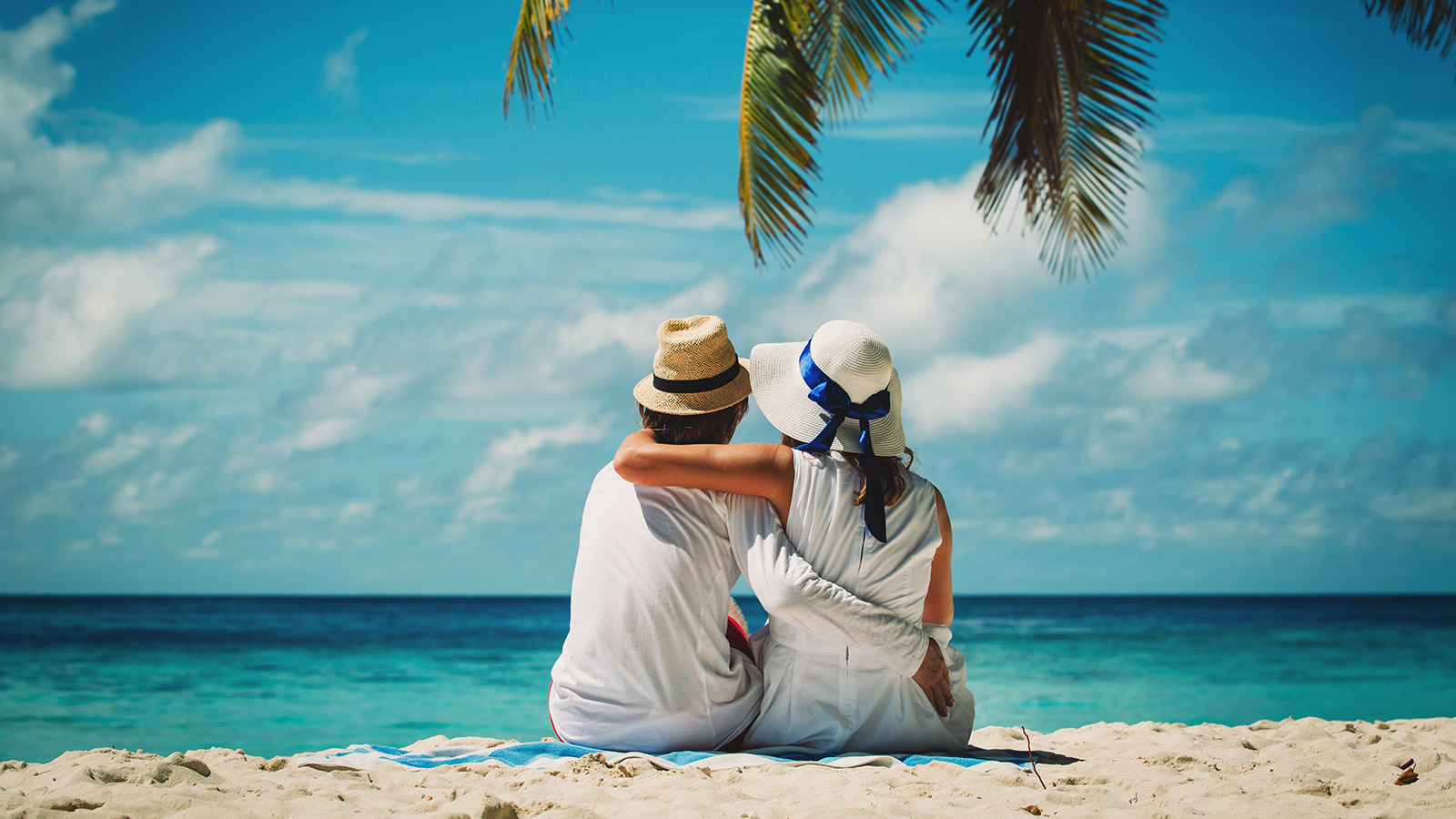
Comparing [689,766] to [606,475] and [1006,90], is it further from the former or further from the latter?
[1006,90]

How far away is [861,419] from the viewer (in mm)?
2527

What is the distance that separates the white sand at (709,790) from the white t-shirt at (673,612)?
0.17 meters

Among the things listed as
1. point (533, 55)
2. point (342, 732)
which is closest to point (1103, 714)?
point (342, 732)

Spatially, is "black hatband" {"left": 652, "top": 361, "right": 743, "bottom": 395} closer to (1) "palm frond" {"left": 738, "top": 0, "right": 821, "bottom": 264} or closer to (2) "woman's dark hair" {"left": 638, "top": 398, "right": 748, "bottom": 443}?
(2) "woman's dark hair" {"left": 638, "top": 398, "right": 748, "bottom": 443}

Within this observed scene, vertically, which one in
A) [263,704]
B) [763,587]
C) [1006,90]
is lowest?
[263,704]

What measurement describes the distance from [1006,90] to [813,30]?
1258 mm

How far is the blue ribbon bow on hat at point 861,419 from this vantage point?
8.04ft

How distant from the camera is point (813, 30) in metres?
5.70

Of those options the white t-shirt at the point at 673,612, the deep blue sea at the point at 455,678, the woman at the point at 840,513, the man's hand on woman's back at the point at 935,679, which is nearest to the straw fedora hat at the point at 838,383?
the woman at the point at 840,513

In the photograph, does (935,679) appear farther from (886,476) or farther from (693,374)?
(693,374)

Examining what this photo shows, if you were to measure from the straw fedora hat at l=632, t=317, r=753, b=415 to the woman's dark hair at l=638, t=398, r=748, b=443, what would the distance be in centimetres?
Result: 2

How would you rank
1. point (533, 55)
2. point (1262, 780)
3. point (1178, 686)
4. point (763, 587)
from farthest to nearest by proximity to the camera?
point (1178, 686) < point (533, 55) < point (1262, 780) < point (763, 587)

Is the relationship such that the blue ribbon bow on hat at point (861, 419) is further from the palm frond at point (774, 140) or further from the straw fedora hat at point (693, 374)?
the palm frond at point (774, 140)

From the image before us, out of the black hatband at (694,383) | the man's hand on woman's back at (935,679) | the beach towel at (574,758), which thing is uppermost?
the black hatband at (694,383)
